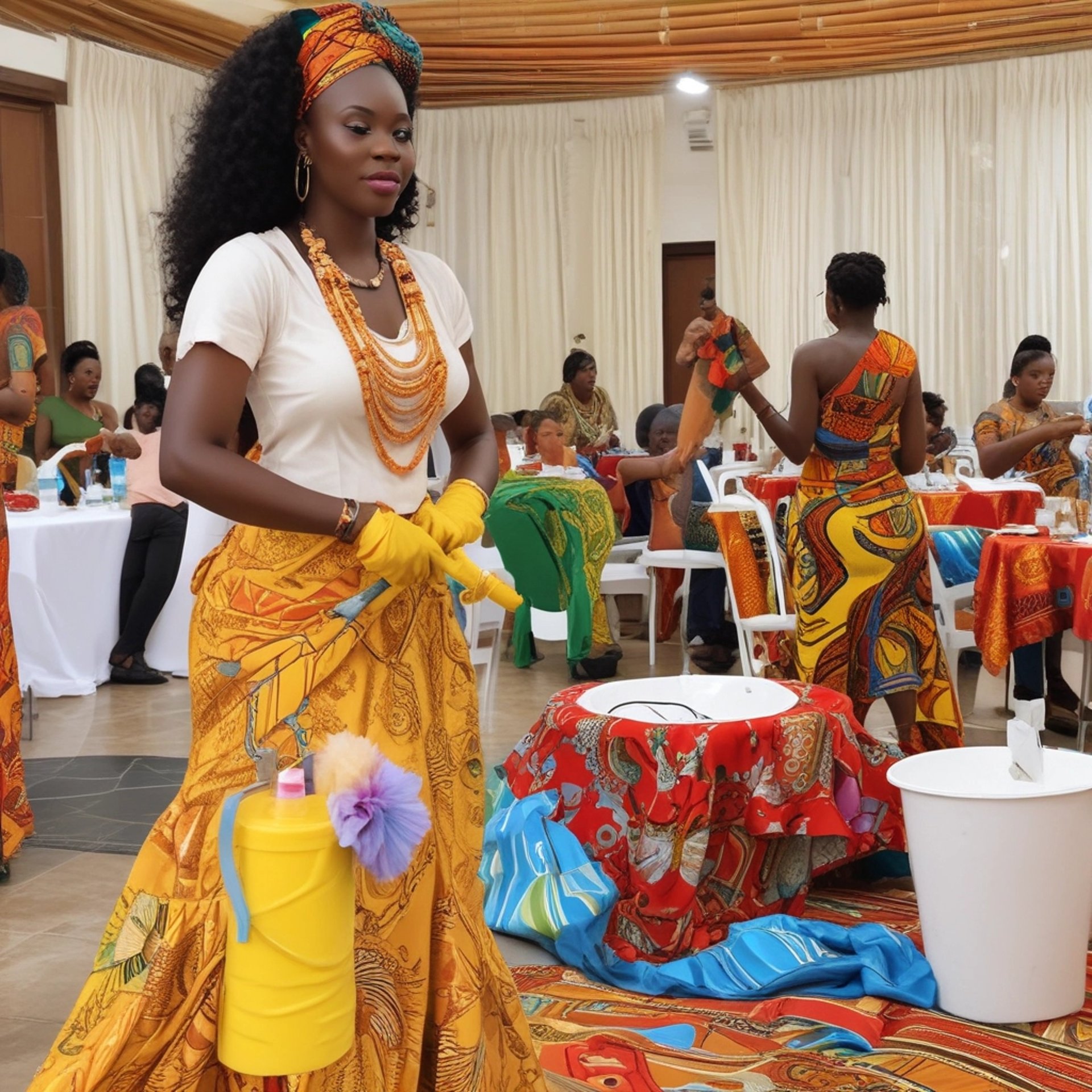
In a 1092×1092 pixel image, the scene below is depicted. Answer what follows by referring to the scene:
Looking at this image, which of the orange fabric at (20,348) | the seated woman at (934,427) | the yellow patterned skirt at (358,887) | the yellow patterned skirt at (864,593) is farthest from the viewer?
the seated woman at (934,427)

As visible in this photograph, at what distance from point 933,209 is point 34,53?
6.28 metres

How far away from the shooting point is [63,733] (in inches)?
Result: 230

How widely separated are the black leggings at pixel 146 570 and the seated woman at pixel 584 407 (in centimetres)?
301

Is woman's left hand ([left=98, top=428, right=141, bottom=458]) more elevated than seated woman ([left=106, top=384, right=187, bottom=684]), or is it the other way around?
woman's left hand ([left=98, top=428, right=141, bottom=458])

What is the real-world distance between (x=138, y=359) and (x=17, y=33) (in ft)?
7.04

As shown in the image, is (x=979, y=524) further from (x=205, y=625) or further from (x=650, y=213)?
(x=650, y=213)

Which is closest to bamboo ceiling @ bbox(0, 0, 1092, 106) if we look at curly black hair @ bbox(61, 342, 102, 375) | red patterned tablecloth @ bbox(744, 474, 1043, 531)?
curly black hair @ bbox(61, 342, 102, 375)

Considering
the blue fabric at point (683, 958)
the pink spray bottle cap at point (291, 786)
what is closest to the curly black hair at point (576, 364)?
the blue fabric at point (683, 958)

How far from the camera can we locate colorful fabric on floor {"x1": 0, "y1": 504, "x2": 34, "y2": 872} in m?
3.92

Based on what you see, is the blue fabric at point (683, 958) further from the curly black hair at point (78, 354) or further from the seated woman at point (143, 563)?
the curly black hair at point (78, 354)

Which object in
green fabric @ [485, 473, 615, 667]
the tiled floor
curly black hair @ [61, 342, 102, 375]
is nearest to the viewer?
the tiled floor

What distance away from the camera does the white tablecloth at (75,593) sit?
622 cm

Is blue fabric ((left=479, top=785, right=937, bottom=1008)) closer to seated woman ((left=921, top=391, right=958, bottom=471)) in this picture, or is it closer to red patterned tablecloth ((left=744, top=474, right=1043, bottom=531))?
red patterned tablecloth ((left=744, top=474, right=1043, bottom=531))

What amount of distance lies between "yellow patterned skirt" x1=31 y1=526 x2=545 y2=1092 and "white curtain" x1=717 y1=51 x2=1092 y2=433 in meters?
9.47
